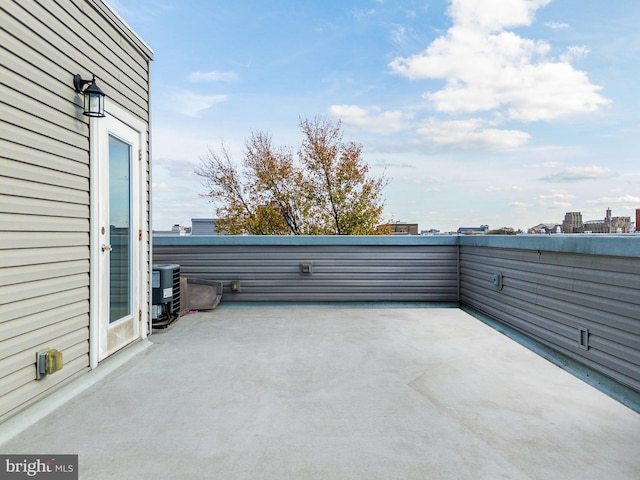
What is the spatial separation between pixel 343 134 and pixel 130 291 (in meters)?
9.06

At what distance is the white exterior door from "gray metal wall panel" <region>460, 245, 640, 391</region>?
11.7 feet

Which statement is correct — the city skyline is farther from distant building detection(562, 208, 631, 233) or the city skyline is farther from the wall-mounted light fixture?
the wall-mounted light fixture

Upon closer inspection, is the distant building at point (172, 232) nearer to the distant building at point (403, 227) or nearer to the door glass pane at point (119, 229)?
the door glass pane at point (119, 229)

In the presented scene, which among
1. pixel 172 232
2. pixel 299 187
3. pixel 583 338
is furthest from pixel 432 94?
pixel 583 338

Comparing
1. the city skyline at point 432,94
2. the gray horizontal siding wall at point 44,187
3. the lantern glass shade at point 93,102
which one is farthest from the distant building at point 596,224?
the gray horizontal siding wall at point 44,187

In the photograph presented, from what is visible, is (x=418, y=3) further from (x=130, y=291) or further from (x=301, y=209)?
(x=130, y=291)

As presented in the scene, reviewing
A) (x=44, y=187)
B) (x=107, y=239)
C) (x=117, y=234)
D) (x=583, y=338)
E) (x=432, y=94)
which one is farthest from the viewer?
(x=432, y=94)

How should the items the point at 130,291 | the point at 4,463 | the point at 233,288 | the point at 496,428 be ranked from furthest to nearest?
the point at 233,288
the point at 130,291
the point at 496,428
the point at 4,463

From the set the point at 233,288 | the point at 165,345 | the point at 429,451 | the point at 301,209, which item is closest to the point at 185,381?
the point at 165,345

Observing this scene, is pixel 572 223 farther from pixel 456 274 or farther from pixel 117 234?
pixel 117 234

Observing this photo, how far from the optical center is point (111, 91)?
293cm

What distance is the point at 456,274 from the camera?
5.17 m

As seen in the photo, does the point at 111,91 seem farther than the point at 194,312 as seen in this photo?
No

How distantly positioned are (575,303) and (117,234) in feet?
12.1
